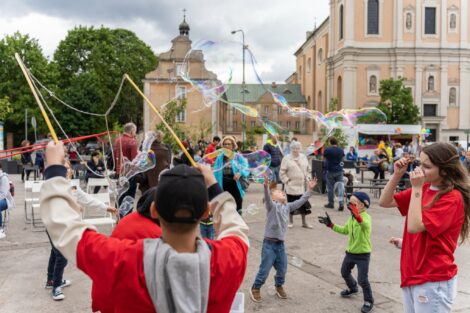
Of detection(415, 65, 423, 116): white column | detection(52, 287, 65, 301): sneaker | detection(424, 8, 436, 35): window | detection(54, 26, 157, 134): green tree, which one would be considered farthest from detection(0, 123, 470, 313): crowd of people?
detection(424, 8, 436, 35): window

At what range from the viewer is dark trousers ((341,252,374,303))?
529 cm

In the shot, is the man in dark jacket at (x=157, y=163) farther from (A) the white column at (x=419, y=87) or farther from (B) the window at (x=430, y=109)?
(B) the window at (x=430, y=109)

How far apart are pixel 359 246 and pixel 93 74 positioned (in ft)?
153

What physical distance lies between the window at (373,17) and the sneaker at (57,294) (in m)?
56.2

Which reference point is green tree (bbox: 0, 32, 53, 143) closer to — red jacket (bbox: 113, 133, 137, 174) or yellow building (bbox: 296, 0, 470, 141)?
yellow building (bbox: 296, 0, 470, 141)

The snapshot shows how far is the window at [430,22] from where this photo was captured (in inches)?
2208

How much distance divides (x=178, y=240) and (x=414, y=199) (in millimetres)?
1840

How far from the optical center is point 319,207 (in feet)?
43.1

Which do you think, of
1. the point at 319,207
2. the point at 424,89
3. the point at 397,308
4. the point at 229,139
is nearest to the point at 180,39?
the point at 424,89

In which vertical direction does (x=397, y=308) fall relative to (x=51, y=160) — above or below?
below

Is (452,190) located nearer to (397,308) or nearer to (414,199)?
(414,199)

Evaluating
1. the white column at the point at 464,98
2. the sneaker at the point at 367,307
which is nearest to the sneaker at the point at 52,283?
the sneaker at the point at 367,307

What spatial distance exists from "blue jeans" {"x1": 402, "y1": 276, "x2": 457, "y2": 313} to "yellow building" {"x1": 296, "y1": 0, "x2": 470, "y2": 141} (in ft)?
180

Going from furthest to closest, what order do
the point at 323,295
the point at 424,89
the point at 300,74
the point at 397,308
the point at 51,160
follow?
1. the point at 300,74
2. the point at 424,89
3. the point at 323,295
4. the point at 397,308
5. the point at 51,160
